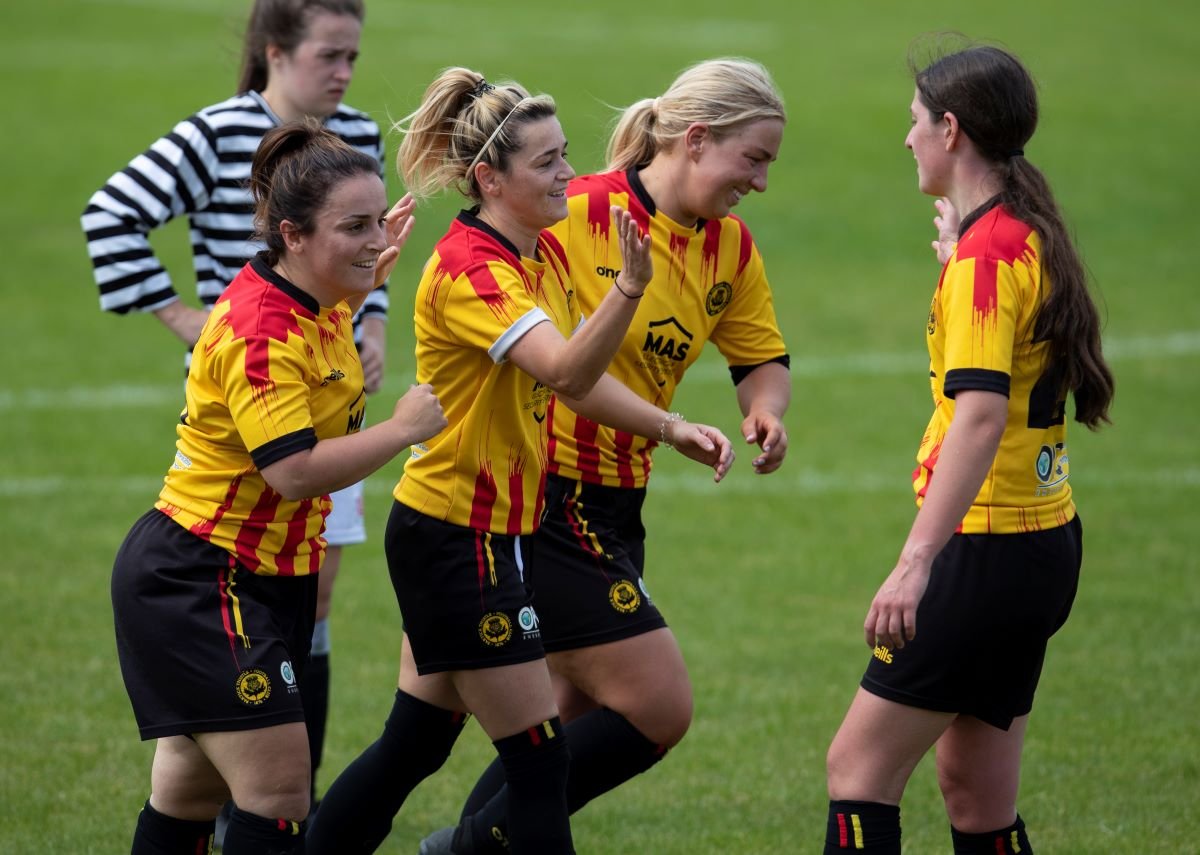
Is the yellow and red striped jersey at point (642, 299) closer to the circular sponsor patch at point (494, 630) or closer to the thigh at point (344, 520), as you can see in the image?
the circular sponsor patch at point (494, 630)

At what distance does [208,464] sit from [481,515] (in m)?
0.70

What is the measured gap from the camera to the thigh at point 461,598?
3.98 m

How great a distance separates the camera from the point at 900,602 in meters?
3.38

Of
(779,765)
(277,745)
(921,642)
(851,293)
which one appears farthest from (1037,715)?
(851,293)

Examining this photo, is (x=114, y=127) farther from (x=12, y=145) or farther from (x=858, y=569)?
(x=858, y=569)

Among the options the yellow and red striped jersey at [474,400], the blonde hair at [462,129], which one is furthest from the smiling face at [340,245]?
the blonde hair at [462,129]

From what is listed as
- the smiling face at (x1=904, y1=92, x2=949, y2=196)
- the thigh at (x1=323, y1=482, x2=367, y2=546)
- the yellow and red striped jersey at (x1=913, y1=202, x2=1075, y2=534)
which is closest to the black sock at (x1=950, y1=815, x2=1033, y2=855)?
the yellow and red striped jersey at (x1=913, y1=202, x2=1075, y2=534)

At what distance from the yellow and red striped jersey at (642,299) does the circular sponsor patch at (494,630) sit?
64 cm

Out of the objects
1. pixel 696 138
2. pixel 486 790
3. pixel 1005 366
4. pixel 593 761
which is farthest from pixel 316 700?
pixel 1005 366

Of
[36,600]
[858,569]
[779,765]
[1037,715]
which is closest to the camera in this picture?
[779,765]

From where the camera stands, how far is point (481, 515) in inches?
158

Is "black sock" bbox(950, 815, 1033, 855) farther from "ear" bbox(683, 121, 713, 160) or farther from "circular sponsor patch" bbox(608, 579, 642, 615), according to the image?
"ear" bbox(683, 121, 713, 160)

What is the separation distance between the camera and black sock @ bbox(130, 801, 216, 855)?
3.79 meters

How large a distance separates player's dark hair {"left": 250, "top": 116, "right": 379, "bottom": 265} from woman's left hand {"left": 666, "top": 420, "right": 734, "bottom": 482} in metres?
1.00
